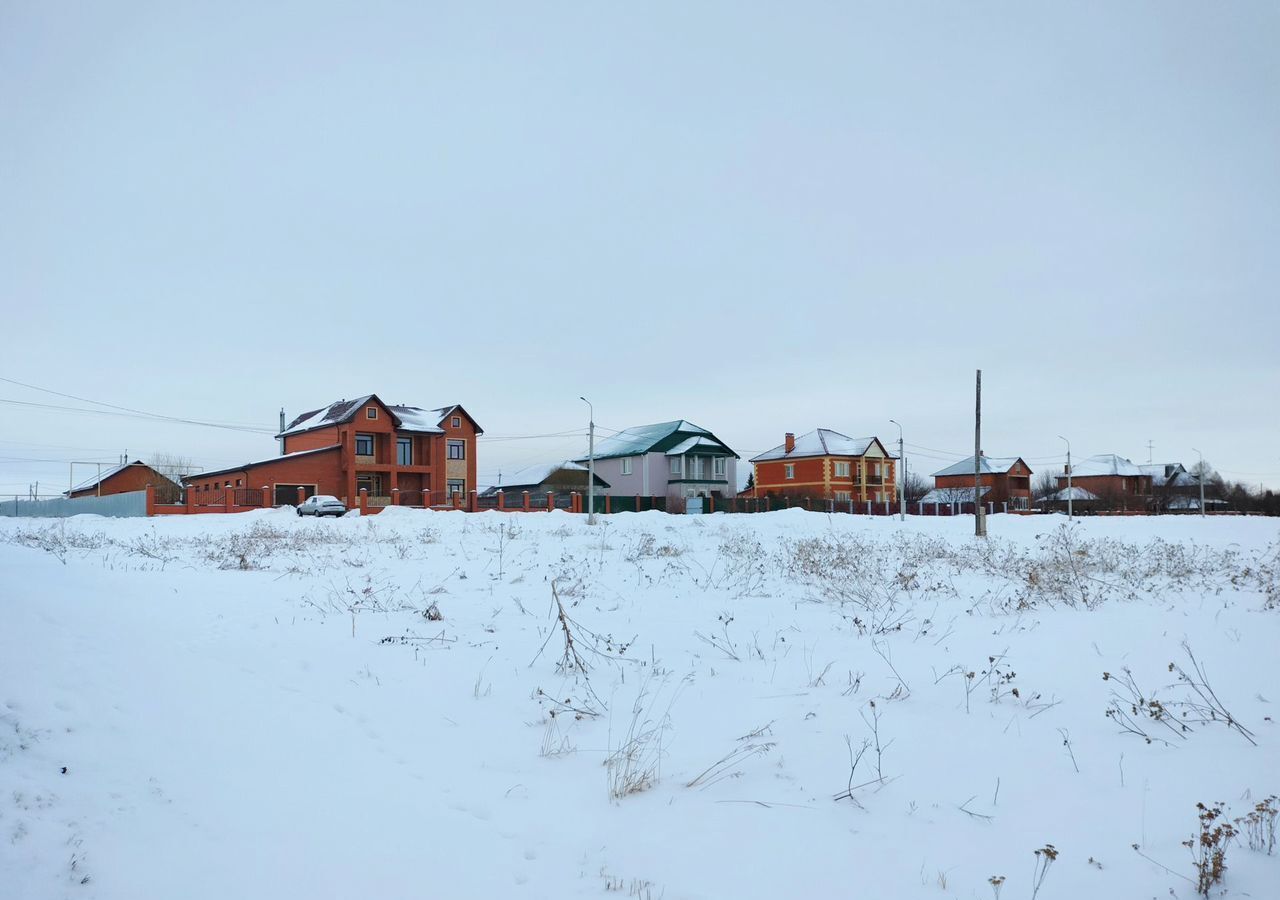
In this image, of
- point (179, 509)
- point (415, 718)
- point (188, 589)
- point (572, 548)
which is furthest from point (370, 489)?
point (415, 718)

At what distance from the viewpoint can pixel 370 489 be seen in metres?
47.9

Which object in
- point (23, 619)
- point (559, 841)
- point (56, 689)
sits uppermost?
point (23, 619)

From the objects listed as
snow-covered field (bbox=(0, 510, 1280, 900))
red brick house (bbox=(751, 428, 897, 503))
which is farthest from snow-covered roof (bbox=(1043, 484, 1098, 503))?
snow-covered field (bbox=(0, 510, 1280, 900))

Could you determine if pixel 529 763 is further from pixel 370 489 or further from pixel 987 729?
pixel 370 489

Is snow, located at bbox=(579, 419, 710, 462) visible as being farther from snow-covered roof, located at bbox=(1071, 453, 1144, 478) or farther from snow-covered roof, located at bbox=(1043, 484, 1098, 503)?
snow-covered roof, located at bbox=(1071, 453, 1144, 478)

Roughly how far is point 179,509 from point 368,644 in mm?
33201

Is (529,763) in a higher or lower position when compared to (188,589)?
lower

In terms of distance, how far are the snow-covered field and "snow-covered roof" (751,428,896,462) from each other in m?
53.7

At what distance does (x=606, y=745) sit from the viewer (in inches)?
195

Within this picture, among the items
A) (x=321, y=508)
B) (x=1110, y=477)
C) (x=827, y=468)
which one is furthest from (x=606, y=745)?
(x=1110, y=477)

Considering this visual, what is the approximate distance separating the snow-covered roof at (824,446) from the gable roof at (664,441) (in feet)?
22.3

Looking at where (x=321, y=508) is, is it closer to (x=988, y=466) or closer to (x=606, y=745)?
(x=606, y=745)

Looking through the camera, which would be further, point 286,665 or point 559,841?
point 286,665

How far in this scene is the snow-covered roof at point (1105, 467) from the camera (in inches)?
3260
